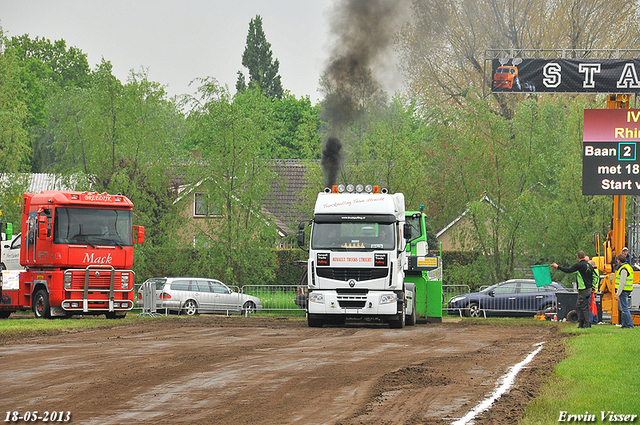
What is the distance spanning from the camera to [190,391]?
36.0 ft

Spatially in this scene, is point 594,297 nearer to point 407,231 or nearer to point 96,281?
point 407,231

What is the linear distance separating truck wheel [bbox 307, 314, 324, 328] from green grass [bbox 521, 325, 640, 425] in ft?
25.1

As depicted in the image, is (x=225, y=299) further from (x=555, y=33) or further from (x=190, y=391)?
(x=555, y=33)

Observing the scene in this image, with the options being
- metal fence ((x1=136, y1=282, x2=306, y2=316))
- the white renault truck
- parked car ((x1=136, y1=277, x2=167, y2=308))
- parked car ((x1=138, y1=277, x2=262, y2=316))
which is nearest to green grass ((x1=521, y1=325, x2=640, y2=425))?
the white renault truck

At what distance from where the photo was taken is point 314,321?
23.3 m

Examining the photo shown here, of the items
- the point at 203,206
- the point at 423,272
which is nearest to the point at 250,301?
the point at 203,206

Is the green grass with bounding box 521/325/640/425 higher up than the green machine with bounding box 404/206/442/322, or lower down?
lower down

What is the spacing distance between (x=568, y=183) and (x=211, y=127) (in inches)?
578

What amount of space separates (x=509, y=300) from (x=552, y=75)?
914 centimetres

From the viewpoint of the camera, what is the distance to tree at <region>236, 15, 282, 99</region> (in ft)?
288

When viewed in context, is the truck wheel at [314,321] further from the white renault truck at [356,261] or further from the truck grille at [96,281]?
the truck grille at [96,281]

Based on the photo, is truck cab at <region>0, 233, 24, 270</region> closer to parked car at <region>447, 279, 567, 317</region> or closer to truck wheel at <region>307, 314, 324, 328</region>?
truck wheel at <region>307, 314, 324, 328</region>

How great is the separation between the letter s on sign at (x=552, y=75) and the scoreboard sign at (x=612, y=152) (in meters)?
2.58

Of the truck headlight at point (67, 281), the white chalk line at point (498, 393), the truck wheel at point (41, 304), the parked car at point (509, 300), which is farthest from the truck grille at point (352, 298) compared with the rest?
the parked car at point (509, 300)
